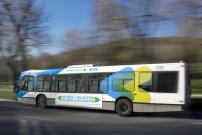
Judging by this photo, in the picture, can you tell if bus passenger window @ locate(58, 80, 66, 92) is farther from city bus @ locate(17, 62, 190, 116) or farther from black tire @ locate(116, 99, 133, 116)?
black tire @ locate(116, 99, 133, 116)

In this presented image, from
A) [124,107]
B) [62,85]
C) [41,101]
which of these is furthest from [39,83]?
[124,107]

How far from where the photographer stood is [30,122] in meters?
16.5

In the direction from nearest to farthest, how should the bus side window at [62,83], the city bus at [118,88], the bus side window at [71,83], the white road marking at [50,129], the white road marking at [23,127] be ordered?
the white road marking at [50,129] < the white road marking at [23,127] < the city bus at [118,88] < the bus side window at [71,83] < the bus side window at [62,83]

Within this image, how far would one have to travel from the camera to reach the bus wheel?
24.2 metres

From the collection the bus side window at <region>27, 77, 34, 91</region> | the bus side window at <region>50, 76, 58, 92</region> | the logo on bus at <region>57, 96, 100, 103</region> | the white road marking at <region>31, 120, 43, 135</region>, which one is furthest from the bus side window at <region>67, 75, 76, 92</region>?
the white road marking at <region>31, 120, 43, 135</region>

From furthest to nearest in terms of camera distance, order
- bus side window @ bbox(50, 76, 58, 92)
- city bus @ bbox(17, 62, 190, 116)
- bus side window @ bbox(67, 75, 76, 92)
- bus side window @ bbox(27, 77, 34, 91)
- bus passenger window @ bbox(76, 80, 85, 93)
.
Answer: bus side window @ bbox(27, 77, 34, 91)
bus side window @ bbox(50, 76, 58, 92)
bus side window @ bbox(67, 75, 76, 92)
bus passenger window @ bbox(76, 80, 85, 93)
city bus @ bbox(17, 62, 190, 116)

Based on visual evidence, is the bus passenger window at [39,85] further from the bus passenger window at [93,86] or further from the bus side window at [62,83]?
the bus passenger window at [93,86]

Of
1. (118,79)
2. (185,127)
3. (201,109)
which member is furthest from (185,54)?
(185,127)

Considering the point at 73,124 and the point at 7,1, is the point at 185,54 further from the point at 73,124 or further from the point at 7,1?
the point at 7,1

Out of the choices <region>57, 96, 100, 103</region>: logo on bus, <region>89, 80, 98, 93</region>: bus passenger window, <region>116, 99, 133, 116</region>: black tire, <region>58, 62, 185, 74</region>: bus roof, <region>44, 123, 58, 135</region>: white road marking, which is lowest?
<region>44, 123, 58, 135</region>: white road marking

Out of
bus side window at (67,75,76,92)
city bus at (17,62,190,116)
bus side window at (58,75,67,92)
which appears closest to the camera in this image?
city bus at (17,62,190,116)

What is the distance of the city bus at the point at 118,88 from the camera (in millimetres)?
18531

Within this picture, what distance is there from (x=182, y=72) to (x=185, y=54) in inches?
407

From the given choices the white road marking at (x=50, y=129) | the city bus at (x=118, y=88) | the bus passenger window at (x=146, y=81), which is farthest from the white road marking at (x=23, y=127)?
the bus passenger window at (x=146, y=81)
